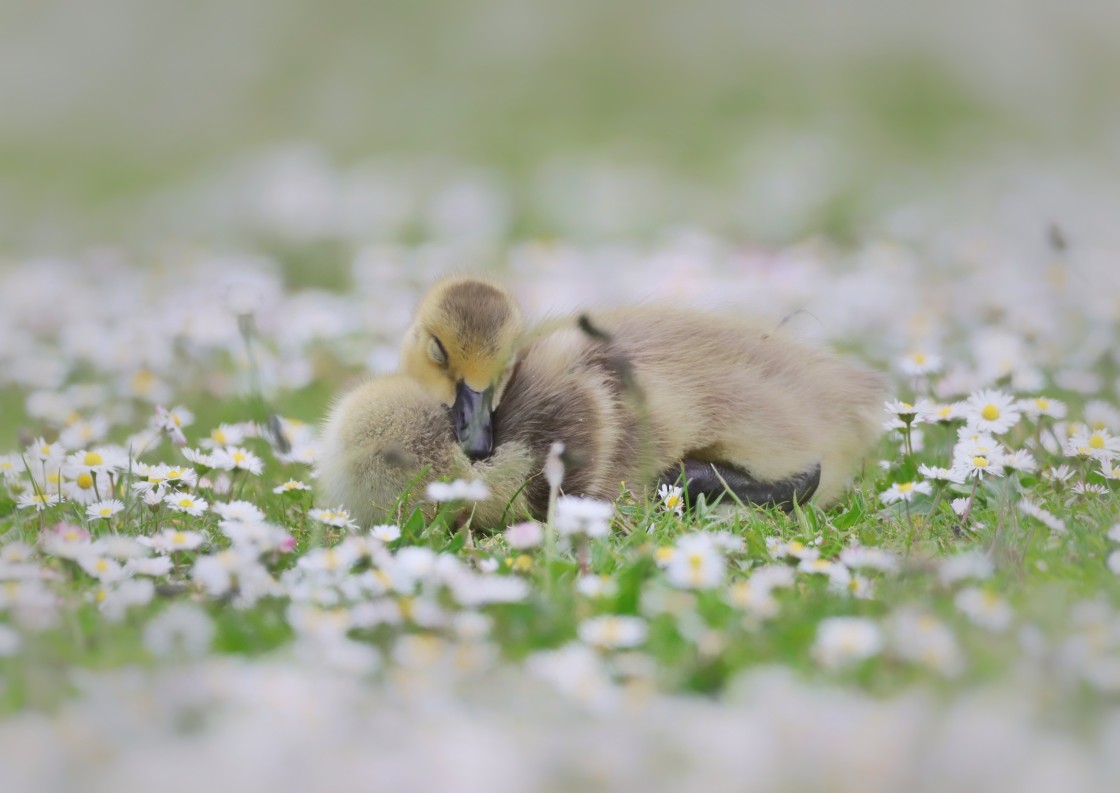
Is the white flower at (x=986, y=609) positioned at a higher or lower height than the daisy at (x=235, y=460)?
higher

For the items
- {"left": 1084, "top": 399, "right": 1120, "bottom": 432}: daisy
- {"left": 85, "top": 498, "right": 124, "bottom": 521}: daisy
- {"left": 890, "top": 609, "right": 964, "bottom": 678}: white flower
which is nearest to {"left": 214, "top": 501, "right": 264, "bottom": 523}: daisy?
{"left": 85, "top": 498, "right": 124, "bottom": 521}: daisy

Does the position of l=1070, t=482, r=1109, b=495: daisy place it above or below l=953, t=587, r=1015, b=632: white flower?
below

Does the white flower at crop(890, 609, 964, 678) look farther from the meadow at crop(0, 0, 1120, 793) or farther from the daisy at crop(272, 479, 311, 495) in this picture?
the daisy at crop(272, 479, 311, 495)

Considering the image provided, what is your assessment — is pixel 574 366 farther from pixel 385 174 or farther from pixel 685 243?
pixel 385 174

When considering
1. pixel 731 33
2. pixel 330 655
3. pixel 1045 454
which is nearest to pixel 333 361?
pixel 1045 454

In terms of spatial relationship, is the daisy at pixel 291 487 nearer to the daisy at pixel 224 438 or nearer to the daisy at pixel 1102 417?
the daisy at pixel 224 438

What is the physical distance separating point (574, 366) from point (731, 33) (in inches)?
498

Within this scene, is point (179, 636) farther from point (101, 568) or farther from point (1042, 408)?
point (1042, 408)

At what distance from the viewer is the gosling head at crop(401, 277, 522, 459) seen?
327cm

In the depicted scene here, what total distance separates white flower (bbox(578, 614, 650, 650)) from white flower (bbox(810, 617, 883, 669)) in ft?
1.00

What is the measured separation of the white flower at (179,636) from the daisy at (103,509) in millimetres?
925

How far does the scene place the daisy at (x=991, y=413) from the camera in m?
3.44

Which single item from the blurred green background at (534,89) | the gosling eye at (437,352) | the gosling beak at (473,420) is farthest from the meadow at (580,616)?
the blurred green background at (534,89)

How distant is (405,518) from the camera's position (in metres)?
3.25
